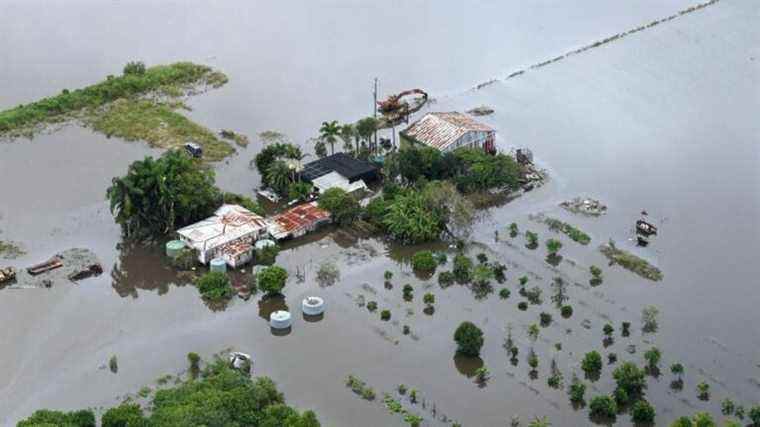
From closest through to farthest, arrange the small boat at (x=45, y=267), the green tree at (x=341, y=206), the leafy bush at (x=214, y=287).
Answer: the leafy bush at (x=214, y=287), the small boat at (x=45, y=267), the green tree at (x=341, y=206)

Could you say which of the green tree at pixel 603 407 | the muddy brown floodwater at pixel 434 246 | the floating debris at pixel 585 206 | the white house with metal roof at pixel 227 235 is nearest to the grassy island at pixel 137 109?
the muddy brown floodwater at pixel 434 246

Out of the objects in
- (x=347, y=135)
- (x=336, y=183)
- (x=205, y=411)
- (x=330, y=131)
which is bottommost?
(x=336, y=183)

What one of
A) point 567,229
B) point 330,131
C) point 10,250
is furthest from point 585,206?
point 10,250

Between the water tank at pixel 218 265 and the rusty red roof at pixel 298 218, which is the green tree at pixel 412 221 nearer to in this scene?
the rusty red roof at pixel 298 218

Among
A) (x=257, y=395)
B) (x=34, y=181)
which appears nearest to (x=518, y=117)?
(x=34, y=181)

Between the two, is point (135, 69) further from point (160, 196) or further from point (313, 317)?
point (313, 317)
